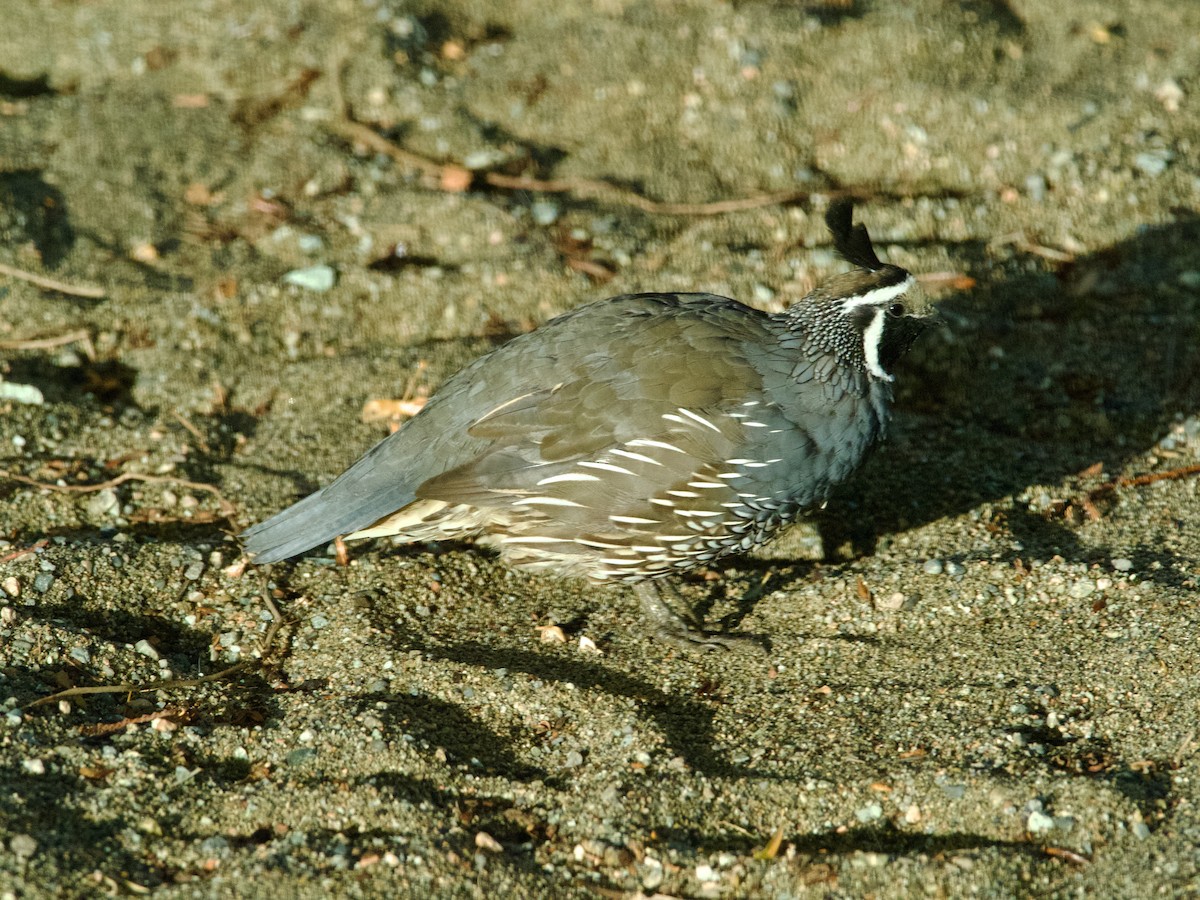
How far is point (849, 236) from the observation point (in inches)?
203

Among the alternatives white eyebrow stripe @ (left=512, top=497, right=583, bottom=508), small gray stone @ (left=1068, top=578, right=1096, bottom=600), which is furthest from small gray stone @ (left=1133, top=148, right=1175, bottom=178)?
white eyebrow stripe @ (left=512, top=497, right=583, bottom=508)

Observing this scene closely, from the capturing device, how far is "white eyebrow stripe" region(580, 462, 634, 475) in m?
4.73

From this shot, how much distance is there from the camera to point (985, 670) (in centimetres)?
458

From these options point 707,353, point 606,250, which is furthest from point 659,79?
point 707,353

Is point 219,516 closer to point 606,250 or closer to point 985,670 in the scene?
point 606,250

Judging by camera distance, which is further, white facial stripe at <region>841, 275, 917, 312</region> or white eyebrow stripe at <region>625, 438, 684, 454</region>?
white facial stripe at <region>841, 275, 917, 312</region>

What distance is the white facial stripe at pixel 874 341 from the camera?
5.13 meters

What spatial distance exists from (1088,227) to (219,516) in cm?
484

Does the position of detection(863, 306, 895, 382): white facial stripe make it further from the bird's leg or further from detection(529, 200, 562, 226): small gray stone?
detection(529, 200, 562, 226): small gray stone

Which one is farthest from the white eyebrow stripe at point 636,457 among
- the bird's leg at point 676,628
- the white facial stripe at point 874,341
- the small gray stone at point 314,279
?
the small gray stone at point 314,279

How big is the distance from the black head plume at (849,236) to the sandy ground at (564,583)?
1.10 meters

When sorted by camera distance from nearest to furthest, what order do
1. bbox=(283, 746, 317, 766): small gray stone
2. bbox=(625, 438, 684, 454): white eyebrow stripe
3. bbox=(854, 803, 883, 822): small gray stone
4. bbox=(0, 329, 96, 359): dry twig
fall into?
bbox=(854, 803, 883, 822): small gray stone, bbox=(283, 746, 317, 766): small gray stone, bbox=(625, 438, 684, 454): white eyebrow stripe, bbox=(0, 329, 96, 359): dry twig

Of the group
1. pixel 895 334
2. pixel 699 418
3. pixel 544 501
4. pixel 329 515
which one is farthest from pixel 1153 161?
pixel 329 515

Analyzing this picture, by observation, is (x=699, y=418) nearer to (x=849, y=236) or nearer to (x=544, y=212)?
(x=849, y=236)
